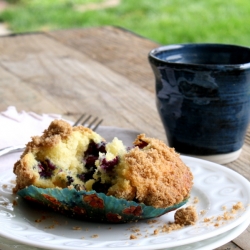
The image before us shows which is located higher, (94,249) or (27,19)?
(94,249)

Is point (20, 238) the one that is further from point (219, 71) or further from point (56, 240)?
point (219, 71)

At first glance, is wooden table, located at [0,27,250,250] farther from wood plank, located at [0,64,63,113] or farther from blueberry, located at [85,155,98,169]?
blueberry, located at [85,155,98,169]

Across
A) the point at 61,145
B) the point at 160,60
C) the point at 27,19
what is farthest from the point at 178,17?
the point at 61,145

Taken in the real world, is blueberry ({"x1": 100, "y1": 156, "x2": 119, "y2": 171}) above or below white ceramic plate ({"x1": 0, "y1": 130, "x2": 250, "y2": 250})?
above

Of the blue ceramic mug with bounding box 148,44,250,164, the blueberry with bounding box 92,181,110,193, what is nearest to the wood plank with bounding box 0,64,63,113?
the blue ceramic mug with bounding box 148,44,250,164

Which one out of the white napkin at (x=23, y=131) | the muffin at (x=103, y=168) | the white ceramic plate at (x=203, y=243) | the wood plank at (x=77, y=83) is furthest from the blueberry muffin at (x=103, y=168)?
the wood plank at (x=77, y=83)

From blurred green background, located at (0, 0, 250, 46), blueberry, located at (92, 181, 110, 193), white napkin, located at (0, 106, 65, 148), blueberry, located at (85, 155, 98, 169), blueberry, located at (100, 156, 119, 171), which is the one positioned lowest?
blurred green background, located at (0, 0, 250, 46)

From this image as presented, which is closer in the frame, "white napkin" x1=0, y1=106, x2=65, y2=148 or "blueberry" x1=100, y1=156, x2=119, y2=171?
"blueberry" x1=100, y1=156, x2=119, y2=171
